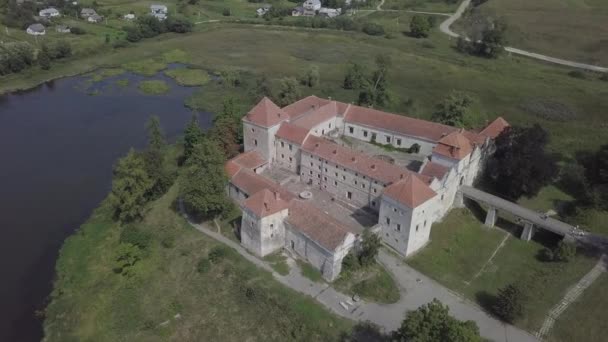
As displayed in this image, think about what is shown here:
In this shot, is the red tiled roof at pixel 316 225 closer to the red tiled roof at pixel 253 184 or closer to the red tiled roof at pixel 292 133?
the red tiled roof at pixel 253 184

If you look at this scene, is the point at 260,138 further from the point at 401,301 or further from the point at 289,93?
the point at 401,301

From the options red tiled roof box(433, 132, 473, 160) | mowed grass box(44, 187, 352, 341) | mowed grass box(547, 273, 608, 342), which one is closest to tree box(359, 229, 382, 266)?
mowed grass box(44, 187, 352, 341)

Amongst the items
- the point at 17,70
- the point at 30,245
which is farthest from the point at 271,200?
the point at 17,70

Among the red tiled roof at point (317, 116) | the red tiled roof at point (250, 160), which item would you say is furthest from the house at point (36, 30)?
the red tiled roof at point (317, 116)

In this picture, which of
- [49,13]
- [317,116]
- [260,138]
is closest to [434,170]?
[317,116]

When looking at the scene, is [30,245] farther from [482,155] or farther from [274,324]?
[482,155]

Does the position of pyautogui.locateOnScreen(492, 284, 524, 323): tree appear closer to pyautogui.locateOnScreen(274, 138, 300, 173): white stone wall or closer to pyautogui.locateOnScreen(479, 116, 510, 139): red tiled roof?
pyautogui.locateOnScreen(479, 116, 510, 139): red tiled roof
